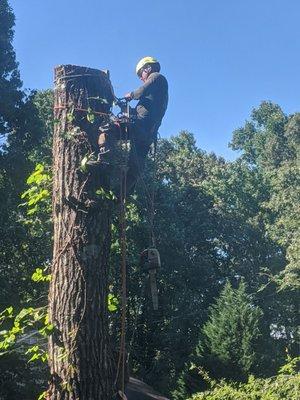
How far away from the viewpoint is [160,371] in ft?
68.5

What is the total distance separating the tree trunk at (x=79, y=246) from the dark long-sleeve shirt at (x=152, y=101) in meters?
0.83

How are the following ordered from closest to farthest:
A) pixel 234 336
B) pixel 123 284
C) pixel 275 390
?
pixel 123 284 → pixel 275 390 → pixel 234 336

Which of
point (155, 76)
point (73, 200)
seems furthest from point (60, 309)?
point (155, 76)

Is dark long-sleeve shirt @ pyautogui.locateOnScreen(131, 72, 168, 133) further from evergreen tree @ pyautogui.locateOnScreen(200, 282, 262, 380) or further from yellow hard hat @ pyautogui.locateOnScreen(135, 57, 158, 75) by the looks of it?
evergreen tree @ pyautogui.locateOnScreen(200, 282, 262, 380)

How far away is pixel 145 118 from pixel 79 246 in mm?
1654

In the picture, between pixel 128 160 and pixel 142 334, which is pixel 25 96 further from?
→ pixel 128 160

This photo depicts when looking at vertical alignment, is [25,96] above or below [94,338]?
above

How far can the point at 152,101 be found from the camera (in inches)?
183

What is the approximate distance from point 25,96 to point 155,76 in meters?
12.1

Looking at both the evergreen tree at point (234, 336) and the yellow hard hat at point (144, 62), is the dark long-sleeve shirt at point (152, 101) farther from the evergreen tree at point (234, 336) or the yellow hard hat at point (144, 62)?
the evergreen tree at point (234, 336)

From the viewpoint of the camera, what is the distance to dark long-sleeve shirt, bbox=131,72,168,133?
4555mm

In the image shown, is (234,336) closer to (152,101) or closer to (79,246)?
(152,101)

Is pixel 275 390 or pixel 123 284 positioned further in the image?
pixel 275 390

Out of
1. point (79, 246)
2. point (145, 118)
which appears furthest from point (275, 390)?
point (79, 246)
